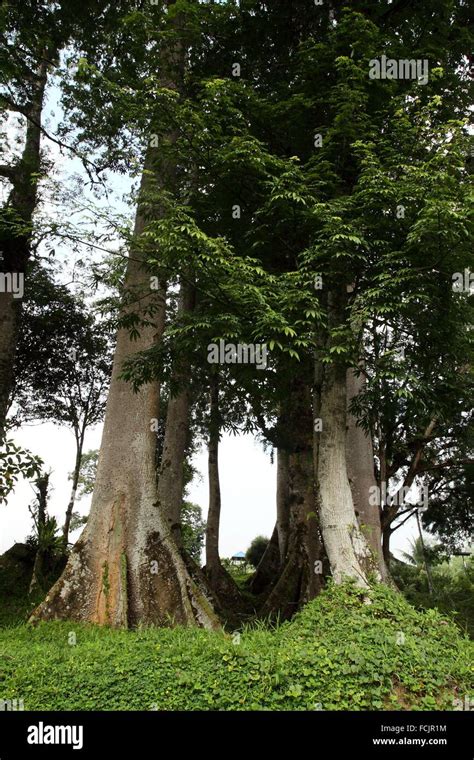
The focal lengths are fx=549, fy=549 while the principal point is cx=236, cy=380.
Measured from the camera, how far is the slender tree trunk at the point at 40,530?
10.6 meters

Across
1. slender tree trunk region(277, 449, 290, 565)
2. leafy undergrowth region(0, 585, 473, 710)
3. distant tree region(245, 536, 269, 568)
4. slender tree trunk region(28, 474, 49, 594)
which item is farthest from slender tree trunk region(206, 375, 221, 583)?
distant tree region(245, 536, 269, 568)

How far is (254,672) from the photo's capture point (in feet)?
14.9

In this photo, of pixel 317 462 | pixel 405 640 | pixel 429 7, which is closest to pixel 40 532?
pixel 317 462

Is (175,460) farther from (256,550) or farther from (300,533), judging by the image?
(256,550)

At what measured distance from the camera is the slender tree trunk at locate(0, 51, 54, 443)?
11102 mm

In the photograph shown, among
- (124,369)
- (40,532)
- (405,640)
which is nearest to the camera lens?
(405,640)

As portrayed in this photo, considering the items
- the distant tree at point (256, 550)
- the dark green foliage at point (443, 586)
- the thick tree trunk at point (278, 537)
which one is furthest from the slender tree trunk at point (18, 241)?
the distant tree at point (256, 550)

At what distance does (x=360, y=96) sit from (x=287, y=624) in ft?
20.2

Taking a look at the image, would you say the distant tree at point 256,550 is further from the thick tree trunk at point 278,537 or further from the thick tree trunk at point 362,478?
the thick tree trunk at point 362,478

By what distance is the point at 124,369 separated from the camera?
24.1 ft

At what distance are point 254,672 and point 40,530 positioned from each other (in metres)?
7.78

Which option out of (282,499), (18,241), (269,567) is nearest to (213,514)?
(282,499)
